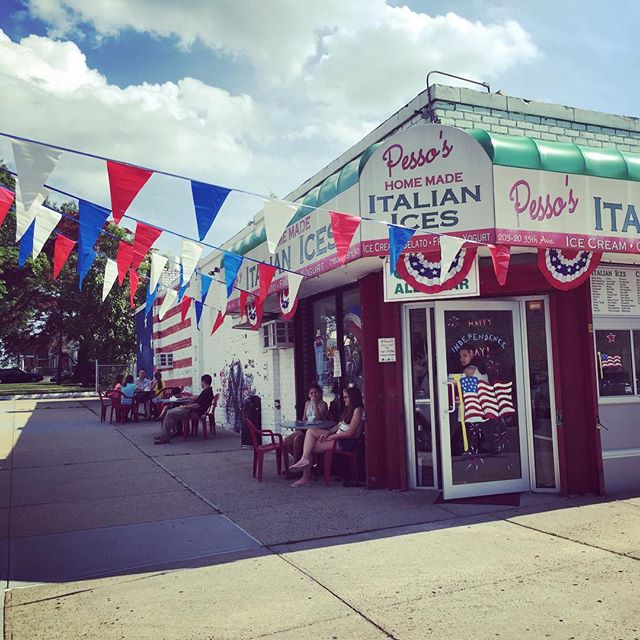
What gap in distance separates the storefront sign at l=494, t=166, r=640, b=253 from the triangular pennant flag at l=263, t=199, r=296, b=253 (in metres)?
2.26

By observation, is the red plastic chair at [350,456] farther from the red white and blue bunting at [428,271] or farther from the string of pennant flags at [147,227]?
the red white and blue bunting at [428,271]

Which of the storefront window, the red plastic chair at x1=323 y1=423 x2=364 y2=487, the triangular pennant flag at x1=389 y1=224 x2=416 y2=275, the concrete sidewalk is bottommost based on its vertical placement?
the concrete sidewalk

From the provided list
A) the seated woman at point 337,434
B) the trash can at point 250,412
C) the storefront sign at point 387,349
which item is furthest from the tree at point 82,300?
the storefront sign at point 387,349

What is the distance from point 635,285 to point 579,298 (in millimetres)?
938

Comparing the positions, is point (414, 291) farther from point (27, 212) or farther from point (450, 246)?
point (27, 212)

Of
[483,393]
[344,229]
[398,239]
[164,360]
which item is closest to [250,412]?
[483,393]

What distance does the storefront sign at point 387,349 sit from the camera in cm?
765

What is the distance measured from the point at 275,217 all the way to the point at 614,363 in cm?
476

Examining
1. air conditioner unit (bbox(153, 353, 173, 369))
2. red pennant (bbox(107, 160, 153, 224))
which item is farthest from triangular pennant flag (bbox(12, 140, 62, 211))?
air conditioner unit (bbox(153, 353, 173, 369))

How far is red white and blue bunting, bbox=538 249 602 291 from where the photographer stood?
6902 millimetres

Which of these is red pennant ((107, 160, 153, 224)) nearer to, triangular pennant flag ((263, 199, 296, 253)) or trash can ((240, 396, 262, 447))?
triangular pennant flag ((263, 199, 296, 253))

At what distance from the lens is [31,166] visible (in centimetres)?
489

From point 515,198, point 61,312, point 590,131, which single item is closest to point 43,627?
point 515,198

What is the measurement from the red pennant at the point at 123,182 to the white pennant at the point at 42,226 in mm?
1138
